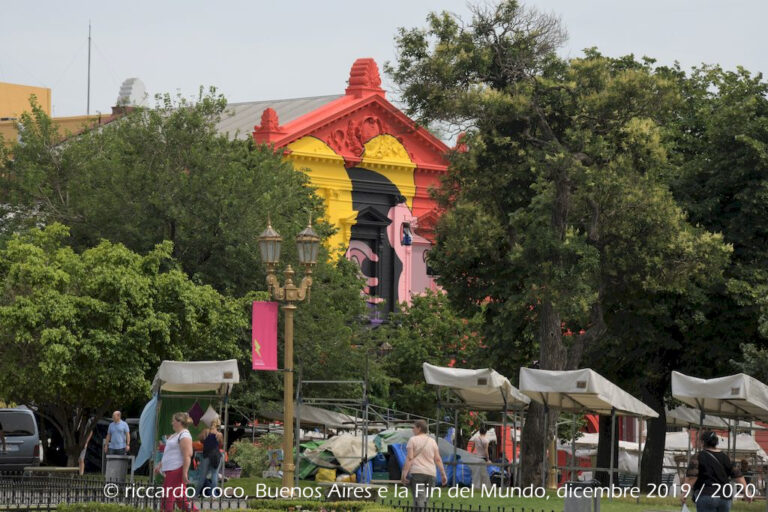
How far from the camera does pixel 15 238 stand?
3788 cm

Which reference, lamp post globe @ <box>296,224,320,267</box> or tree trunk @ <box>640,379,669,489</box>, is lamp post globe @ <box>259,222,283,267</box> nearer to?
lamp post globe @ <box>296,224,320,267</box>

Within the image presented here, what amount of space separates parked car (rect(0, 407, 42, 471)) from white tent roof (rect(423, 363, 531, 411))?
996 centimetres

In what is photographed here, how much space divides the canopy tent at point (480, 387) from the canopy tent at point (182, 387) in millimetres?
3575

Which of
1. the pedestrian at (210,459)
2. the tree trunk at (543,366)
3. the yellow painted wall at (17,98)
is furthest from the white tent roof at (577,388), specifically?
the yellow painted wall at (17,98)

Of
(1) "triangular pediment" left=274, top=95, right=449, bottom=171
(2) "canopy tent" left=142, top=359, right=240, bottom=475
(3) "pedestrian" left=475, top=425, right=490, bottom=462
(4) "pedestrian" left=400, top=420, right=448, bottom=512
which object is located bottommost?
(3) "pedestrian" left=475, top=425, right=490, bottom=462

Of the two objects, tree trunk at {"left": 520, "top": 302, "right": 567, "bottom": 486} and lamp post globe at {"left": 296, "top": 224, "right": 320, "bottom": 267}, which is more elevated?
lamp post globe at {"left": 296, "top": 224, "right": 320, "bottom": 267}

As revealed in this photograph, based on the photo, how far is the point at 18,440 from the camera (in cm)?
3478

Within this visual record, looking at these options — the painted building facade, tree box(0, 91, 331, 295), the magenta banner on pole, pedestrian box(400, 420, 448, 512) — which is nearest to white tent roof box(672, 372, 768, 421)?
pedestrian box(400, 420, 448, 512)

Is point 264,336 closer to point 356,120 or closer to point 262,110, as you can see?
point 356,120

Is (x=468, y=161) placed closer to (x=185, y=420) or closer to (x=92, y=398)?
(x=92, y=398)

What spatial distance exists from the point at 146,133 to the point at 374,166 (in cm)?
2236

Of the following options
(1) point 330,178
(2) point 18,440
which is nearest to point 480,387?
(2) point 18,440

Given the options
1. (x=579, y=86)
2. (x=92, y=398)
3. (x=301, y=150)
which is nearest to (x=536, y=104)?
(x=579, y=86)

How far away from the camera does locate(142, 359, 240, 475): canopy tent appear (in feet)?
89.1
